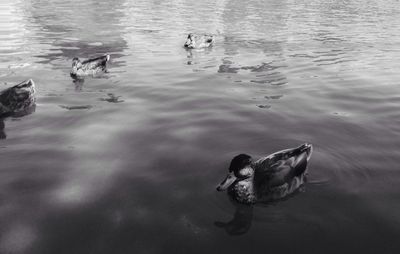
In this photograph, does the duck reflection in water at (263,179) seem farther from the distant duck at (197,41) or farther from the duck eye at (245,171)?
the distant duck at (197,41)

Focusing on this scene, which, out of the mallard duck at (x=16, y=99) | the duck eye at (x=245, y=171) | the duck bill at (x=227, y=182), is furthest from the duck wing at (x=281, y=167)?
the mallard duck at (x=16, y=99)

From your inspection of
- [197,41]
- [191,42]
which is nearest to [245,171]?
[191,42]

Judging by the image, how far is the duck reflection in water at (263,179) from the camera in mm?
6586

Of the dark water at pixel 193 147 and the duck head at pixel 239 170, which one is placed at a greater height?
the duck head at pixel 239 170

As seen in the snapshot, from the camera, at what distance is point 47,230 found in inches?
233

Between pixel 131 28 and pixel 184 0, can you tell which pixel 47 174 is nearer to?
pixel 131 28

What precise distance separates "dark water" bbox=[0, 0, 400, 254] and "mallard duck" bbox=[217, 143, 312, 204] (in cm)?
26

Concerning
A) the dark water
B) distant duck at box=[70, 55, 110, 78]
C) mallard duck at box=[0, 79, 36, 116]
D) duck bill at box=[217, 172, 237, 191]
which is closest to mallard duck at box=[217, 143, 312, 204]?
duck bill at box=[217, 172, 237, 191]

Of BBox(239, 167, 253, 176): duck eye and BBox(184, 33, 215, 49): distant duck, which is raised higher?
Answer: BBox(239, 167, 253, 176): duck eye

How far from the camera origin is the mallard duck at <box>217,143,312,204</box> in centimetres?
660

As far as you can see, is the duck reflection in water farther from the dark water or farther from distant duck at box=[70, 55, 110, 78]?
distant duck at box=[70, 55, 110, 78]

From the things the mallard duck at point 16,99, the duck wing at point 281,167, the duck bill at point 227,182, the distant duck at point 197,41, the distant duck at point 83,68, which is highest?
the duck wing at point 281,167

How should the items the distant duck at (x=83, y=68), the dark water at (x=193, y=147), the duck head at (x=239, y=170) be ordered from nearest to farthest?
the dark water at (x=193, y=147)
the duck head at (x=239, y=170)
the distant duck at (x=83, y=68)

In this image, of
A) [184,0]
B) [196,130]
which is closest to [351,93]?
[196,130]
